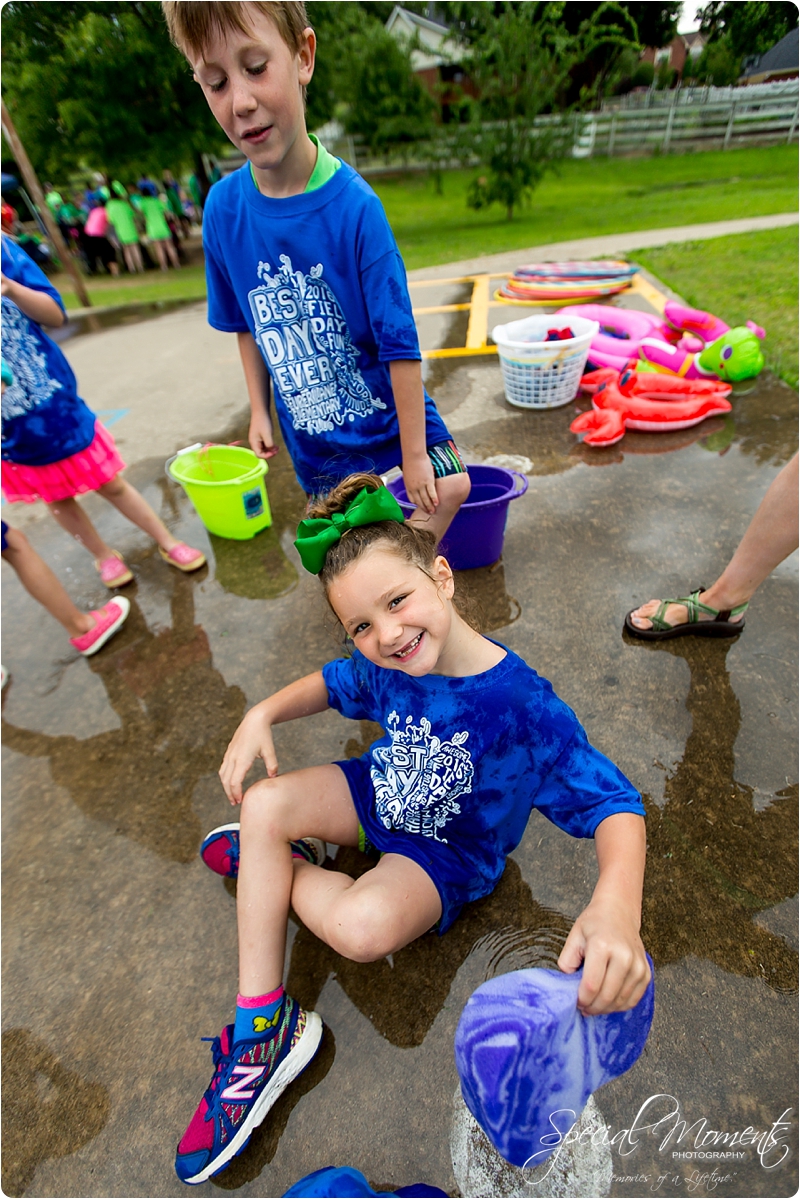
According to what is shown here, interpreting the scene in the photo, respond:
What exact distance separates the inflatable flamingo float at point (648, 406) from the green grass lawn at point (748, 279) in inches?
25.2

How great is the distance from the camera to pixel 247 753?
1.53 meters

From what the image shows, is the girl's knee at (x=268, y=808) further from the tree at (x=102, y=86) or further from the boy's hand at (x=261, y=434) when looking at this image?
the tree at (x=102, y=86)

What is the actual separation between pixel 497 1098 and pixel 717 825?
3.35ft

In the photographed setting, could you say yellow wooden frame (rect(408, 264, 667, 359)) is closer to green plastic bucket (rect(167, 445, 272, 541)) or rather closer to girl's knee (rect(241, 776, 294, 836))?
green plastic bucket (rect(167, 445, 272, 541))

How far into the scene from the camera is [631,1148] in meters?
1.22

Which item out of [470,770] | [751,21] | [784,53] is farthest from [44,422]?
[751,21]

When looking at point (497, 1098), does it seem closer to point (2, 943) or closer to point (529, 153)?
point (2, 943)

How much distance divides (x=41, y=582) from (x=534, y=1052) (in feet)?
7.73

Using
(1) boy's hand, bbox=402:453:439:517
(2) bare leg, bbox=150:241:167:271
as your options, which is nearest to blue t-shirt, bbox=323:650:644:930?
(1) boy's hand, bbox=402:453:439:517

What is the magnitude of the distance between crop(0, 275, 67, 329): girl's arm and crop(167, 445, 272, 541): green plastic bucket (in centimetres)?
72

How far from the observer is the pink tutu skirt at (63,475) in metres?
2.62

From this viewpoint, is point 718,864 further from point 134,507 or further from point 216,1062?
point 134,507

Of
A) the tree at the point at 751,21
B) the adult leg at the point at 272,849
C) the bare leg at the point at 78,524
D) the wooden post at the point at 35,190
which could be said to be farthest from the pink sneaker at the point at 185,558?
the wooden post at the point at 35,190

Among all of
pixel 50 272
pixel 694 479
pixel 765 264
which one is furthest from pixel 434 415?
pixel 50 272
